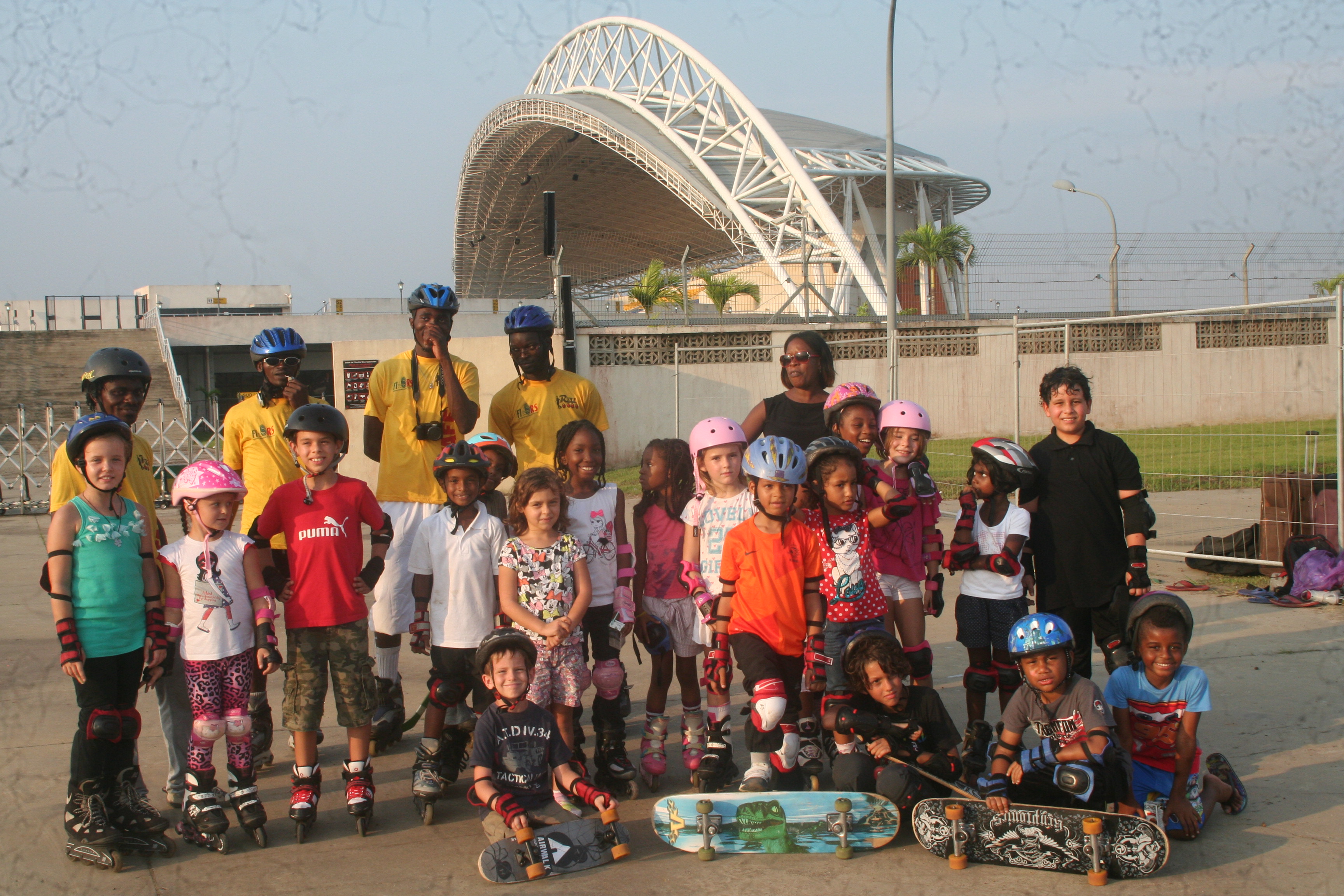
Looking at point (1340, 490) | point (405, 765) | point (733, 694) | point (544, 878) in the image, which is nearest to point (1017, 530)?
point (733, 694)

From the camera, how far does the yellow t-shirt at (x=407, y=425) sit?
15.9ft

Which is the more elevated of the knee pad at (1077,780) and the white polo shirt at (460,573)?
the white polo shirt at (460,573)

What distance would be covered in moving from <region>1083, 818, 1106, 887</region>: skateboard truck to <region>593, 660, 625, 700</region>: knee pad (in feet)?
6.28

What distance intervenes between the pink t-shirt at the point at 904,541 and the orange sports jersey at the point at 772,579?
2.11 feet

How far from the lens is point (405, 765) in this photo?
4617 millimetres

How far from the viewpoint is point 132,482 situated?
14.3 ft

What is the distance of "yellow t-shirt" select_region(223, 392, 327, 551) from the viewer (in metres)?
4.75

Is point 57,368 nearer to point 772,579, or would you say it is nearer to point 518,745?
point 518,745

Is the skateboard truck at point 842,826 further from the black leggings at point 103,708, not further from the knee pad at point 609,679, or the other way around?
the black leggings at point 103,708

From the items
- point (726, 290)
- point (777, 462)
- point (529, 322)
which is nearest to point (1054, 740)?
point (777, 462)

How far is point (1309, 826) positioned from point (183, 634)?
14.3 feet

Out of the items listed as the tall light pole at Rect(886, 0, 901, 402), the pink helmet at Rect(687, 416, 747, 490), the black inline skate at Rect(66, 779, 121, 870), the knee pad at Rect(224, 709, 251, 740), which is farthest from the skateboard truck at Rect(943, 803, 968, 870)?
the tall light pole at Rect(886, 0, 901, 402)

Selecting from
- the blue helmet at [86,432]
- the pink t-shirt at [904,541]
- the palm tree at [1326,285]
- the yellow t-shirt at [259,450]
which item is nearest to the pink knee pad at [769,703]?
the pink t-shirt at [904,541]

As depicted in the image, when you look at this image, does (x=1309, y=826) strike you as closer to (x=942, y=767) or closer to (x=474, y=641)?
(x=942, y=767)
